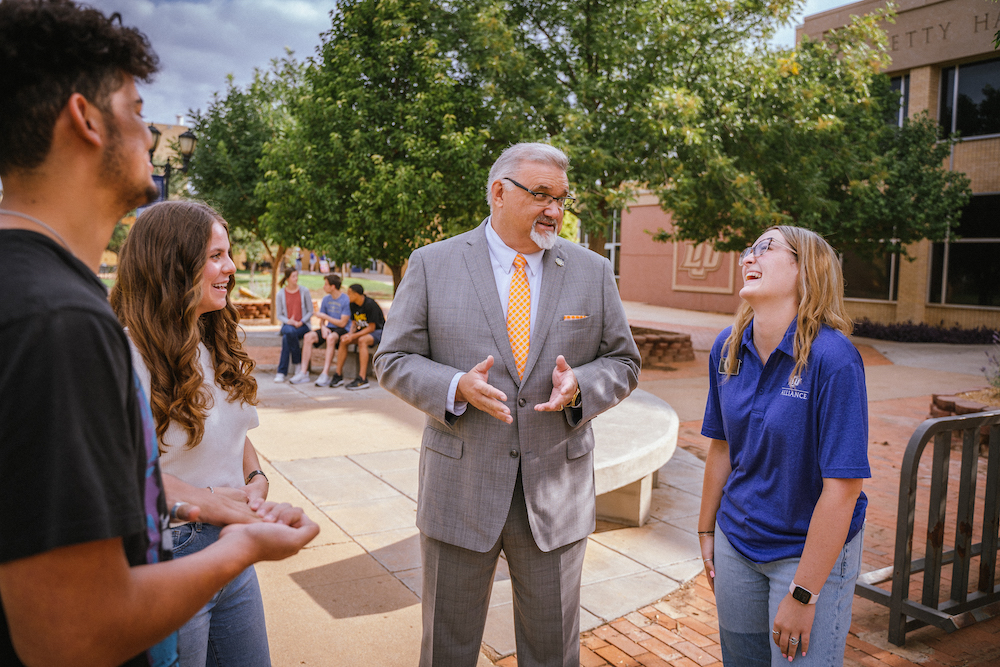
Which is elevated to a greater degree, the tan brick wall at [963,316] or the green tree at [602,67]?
the green tree at [602,67]

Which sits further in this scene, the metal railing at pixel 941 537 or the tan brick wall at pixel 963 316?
the tan brick wall at pixel 963 316

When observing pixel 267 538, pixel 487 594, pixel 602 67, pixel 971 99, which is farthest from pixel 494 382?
pixel 971 99

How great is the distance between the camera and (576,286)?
8.69 feet

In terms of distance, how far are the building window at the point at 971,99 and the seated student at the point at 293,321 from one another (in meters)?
19.3

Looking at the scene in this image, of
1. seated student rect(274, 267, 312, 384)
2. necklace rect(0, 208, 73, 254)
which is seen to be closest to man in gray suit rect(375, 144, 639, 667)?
necklace rect(0, 208, 73, 254)

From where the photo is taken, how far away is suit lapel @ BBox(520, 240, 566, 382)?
8.25ft

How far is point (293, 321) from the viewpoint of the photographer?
11.4 m

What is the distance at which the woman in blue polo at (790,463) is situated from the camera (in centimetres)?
200

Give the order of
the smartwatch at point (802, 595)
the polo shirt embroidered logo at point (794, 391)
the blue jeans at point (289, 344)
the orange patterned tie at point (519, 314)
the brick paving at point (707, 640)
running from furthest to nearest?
the blue jeans at point (289, 344) < the brick paving at point (707, 640) < the orange patterned tie at point (519, 314) < the polo shirt embroidered logo at point (794, 391) < the smartwatch at point (802, 595)

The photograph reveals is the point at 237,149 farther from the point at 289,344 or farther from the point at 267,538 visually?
the point at 267,538

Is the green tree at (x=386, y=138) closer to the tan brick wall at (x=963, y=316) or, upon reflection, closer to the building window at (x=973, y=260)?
the building window at (x=973, y=260)

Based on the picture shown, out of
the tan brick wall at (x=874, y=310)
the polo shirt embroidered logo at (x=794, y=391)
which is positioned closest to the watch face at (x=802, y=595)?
the polo shirt embroidered logo at (x=794, y=391)

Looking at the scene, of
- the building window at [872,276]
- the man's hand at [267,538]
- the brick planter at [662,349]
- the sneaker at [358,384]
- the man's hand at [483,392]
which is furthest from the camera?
the building window at [872,276]

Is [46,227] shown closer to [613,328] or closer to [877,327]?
[613,328]
